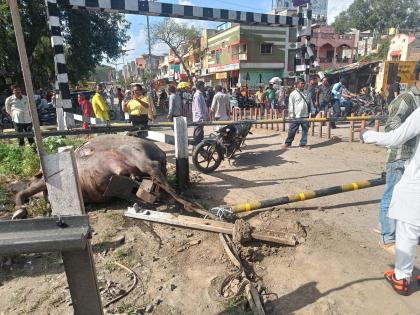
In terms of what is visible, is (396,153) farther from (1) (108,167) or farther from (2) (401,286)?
(1) (108,167)

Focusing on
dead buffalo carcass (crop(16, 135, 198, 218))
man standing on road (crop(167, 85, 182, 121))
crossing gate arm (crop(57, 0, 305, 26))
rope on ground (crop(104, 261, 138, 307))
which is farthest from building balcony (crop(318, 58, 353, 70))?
rope on ground (crop(104, 261, 138, 307))

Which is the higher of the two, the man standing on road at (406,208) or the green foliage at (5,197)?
the man standing on road at (406,208)

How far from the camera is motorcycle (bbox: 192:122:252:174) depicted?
258 inches

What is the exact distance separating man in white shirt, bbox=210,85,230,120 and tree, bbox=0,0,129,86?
38.2 feet

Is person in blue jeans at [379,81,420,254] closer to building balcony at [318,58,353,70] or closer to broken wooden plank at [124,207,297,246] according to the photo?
broken wooden plank at [124,207,297,246]

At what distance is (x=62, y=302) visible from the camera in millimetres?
2695

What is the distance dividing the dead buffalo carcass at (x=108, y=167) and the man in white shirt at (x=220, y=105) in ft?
15.4

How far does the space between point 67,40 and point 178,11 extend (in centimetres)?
1358

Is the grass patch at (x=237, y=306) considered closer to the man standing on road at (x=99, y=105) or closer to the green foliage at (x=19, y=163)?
the green foliage at (x=19, y=163)

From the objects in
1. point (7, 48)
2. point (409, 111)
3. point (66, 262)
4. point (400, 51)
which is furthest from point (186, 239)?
point (400, 51)

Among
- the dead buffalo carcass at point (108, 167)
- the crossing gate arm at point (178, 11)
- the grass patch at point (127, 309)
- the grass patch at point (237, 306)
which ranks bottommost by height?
the grass patch at point (127, 309)

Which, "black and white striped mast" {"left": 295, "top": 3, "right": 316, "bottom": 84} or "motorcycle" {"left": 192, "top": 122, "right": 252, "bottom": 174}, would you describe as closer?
"motorcycle" {"left": 192, "top": 122, "right": 252, "bottom": 174}

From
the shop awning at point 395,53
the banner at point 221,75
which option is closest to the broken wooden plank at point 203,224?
the shop awning at point 395,53

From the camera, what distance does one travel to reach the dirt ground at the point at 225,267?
265 centimetres
